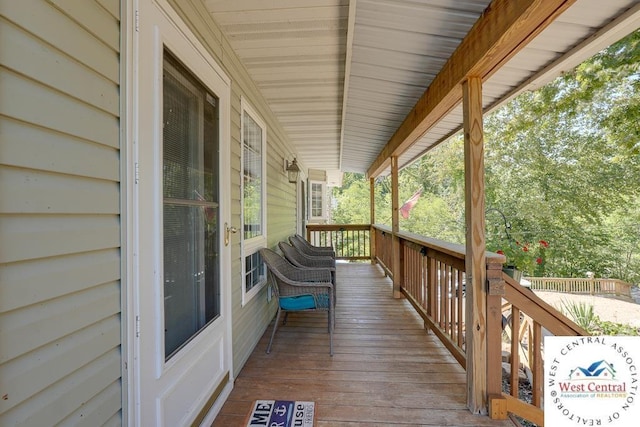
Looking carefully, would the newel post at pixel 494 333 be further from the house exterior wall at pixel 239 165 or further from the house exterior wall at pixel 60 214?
the house exterior wall at pixel 60 214

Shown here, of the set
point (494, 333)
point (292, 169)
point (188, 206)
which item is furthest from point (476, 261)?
point (292, 169)

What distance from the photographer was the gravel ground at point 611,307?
8.27 metres

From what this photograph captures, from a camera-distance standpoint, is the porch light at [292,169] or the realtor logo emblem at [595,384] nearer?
Result: the realtor logo emblem at [595,384]

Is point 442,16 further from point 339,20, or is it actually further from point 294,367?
point 294,367

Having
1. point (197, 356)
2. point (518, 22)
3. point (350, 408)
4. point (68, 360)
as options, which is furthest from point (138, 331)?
point (518, 22)

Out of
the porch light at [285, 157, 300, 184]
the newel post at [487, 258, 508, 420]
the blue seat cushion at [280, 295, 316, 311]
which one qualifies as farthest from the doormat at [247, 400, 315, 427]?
the porch light at [285, 157, 300, 184]

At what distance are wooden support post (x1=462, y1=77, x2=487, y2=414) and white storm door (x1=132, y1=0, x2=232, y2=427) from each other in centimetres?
161

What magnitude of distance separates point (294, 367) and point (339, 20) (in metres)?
2.58

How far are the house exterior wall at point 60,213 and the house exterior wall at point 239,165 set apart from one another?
0.81 meters

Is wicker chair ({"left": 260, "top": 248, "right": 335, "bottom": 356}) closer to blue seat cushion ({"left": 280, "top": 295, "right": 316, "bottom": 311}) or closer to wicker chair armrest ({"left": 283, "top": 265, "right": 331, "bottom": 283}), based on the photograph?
blue seat cushion ({"left": 280, "top": 295, "right": 316, "bottom": 311})

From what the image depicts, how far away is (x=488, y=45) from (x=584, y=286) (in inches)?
529

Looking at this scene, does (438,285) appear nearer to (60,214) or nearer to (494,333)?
(494,333)

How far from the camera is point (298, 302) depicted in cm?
296

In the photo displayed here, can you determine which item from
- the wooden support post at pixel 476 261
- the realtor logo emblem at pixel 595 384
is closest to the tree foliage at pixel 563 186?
the wooden support post at pixel 476 261
